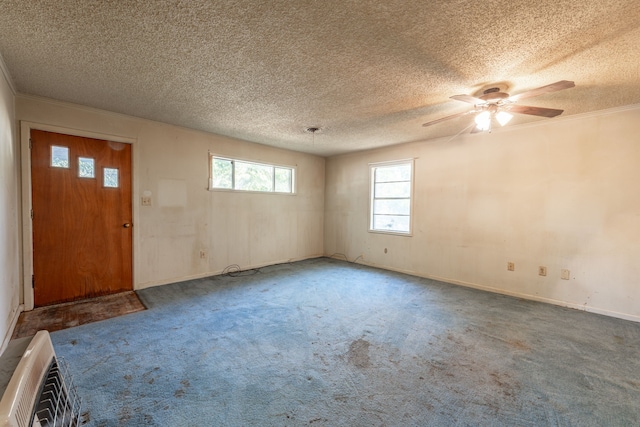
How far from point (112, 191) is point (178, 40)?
2.57 m

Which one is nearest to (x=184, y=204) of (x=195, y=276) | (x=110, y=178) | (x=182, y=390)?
(x=110, y=178)

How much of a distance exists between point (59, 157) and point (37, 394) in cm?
332

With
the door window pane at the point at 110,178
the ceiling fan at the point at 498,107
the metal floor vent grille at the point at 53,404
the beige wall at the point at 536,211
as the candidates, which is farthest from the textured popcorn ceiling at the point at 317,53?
the metal floor vent grille at the point at 53,404

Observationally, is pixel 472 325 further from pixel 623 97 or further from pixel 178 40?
pixel 178 40

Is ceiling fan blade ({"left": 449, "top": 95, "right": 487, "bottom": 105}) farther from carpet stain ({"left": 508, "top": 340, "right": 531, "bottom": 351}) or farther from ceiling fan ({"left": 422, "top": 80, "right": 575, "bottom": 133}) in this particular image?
carpet stain ({"left": 508, "top": 340, "right": 531, "bottom": 351})

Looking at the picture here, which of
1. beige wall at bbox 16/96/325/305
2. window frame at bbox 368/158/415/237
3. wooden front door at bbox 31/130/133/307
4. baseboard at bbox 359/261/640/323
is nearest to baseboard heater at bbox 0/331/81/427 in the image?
wooden front door at bbox 31/130/133/307

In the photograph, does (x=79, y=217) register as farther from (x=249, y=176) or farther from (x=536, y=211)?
(x=536, y=211)

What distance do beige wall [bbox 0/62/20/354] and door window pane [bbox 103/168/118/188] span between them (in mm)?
767

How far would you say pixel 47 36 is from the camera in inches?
74.6

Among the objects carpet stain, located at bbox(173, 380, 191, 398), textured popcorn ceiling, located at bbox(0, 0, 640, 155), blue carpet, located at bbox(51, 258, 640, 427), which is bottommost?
carpet stain, located at bbox(173, 380, 191, 398)

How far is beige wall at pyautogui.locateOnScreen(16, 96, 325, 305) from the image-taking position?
3.43 metres

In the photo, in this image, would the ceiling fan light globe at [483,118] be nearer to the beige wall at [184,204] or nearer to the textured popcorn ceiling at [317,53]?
the textured popcorn ceiling at [317,53]

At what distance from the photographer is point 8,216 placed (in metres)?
2.49

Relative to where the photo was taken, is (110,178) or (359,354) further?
(110,178)
